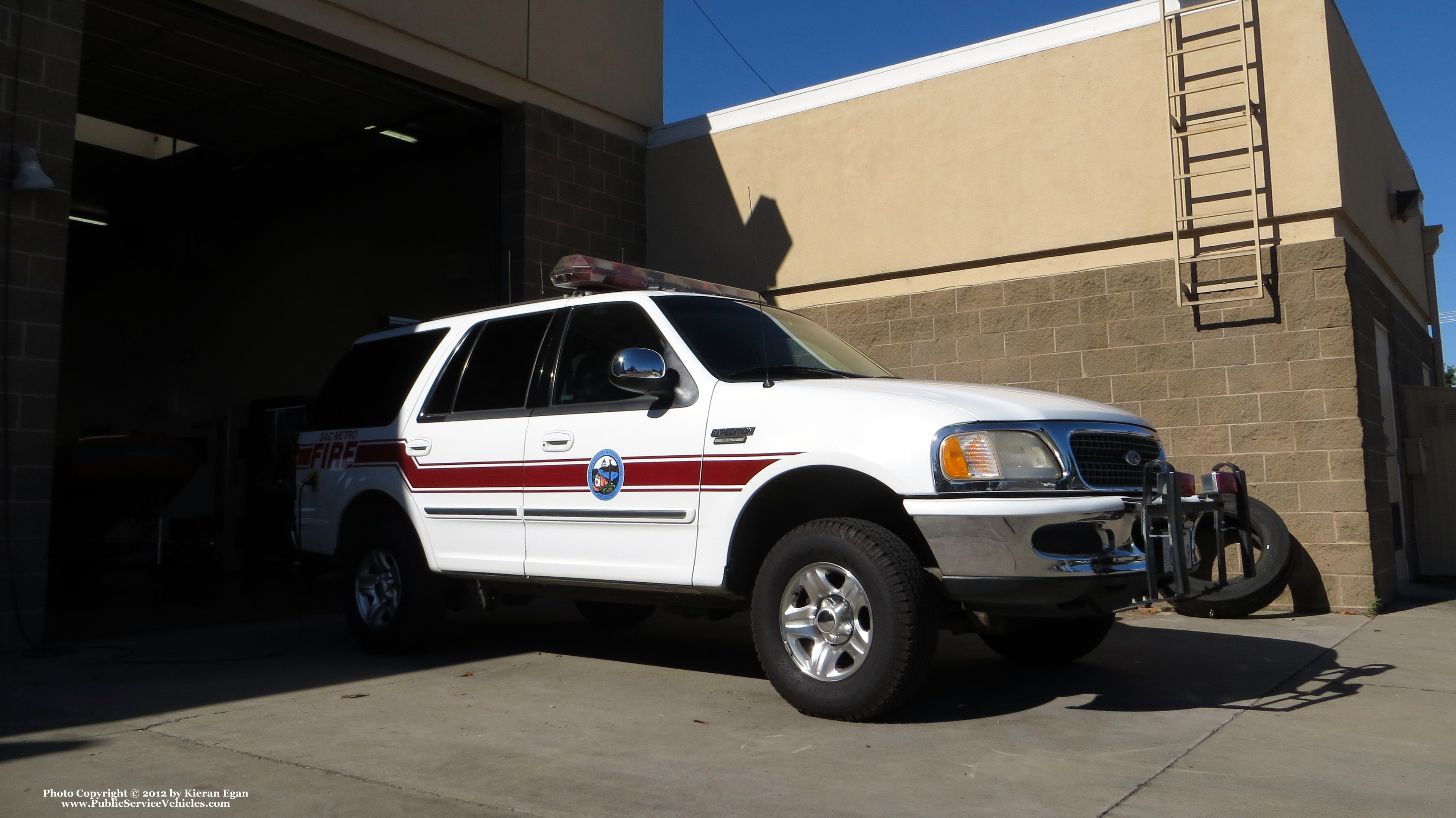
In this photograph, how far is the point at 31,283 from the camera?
736cm

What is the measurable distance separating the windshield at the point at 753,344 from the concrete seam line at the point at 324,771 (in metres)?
2.36

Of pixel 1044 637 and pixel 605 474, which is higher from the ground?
pixel 605 474

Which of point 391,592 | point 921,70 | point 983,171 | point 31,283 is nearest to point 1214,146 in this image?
point 983,171

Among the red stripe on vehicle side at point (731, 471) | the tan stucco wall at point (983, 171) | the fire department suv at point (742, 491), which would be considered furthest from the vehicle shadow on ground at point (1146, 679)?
the tan stucco wall at point (983, 171)

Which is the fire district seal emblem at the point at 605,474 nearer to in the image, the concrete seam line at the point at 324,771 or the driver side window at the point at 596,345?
the driver side window at the point at 596,345

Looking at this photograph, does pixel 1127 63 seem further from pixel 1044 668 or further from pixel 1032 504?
pixel 1032 504

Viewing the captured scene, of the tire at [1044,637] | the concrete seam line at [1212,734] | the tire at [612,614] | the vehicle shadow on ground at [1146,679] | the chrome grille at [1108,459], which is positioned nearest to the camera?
the concrete seam line at [1212,734]

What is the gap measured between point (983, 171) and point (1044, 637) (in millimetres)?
5690

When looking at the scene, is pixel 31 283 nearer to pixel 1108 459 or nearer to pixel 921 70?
pixel 1108 459

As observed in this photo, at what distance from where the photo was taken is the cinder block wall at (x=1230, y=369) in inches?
328

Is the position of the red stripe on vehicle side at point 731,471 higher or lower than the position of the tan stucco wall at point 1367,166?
lower

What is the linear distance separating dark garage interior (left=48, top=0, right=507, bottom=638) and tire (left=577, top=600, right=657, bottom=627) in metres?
2.65

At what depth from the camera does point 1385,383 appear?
9.92m

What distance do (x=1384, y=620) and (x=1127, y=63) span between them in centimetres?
517
